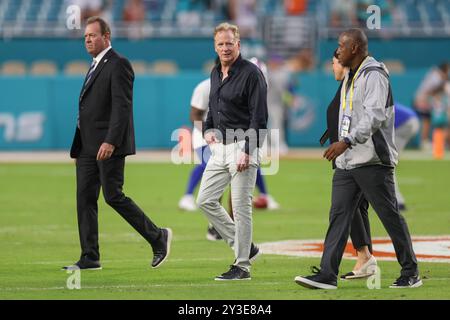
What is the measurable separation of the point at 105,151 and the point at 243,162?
1290mm

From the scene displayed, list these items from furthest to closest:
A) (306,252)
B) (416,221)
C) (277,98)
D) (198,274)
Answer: (277,98), (416,221), (306,252), (198,274)

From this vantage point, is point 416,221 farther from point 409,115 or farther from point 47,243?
point 47,243

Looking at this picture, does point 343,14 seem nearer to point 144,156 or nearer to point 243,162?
point 144,156

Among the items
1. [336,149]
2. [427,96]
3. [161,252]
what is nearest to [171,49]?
[427,96]

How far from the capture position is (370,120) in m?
8.53

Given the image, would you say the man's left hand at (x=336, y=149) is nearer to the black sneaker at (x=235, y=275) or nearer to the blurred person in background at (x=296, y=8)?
the black sneaker at (x=235, y=275)

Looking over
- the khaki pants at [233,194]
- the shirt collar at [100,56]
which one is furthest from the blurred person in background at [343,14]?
the khaki pants at [233,194]

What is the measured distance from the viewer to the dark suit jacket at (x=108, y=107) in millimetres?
10031

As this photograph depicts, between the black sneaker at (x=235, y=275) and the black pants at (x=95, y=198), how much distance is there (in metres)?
1.10

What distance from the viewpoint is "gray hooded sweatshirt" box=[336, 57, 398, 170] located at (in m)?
8.55

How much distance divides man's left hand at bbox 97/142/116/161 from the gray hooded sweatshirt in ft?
6.97
